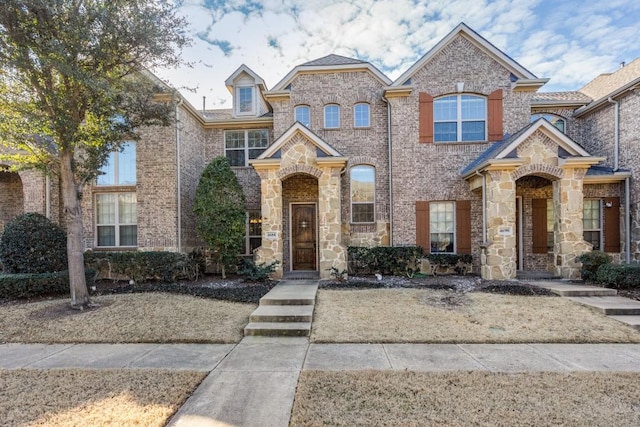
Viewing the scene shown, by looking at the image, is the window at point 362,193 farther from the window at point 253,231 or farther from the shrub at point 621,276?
the shrub at point 621,276

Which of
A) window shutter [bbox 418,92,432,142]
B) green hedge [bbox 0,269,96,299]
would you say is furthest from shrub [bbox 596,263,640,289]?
green hedge [bbox 0,269,96,299]

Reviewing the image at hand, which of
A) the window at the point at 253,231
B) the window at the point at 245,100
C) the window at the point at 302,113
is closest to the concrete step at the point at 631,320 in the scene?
the window at the point at 302,113

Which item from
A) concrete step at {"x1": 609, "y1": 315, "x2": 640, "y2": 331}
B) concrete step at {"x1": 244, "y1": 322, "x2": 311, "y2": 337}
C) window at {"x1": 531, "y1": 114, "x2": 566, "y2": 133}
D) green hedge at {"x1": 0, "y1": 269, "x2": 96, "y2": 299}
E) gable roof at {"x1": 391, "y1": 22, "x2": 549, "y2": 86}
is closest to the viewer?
concrete step at {"x1": 244, "y1": 322, "x2": 311, "y2": 337}

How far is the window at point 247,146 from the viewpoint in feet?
41.7

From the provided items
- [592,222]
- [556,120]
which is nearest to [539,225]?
[592,222]

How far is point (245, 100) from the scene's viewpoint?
12.8 metres

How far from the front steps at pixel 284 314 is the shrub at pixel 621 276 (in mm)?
7633

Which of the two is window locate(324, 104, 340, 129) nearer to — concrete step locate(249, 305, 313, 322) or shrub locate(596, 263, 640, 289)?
concrete step locate(249, 305, 313, 322)

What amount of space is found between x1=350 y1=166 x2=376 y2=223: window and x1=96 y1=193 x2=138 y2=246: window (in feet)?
26.0

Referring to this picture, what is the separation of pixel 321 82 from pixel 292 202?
15.3 feet

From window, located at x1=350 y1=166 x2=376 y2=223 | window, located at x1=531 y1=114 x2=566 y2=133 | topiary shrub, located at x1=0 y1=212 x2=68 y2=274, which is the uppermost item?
window, located at x1=531 y1=114 x2=566 y2=133

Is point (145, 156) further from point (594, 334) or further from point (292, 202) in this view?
point (594, 334)

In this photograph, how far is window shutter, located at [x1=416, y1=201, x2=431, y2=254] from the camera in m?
11.0

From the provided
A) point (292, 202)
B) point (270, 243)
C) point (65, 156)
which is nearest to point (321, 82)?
point (292, 202)
